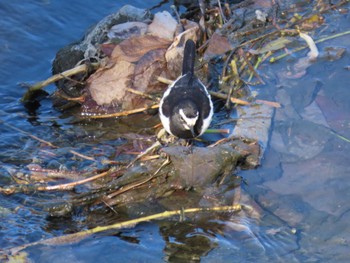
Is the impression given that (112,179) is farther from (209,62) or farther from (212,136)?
(209,62)

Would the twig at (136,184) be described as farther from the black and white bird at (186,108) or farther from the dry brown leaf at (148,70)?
the dry brown leaf at (148,70)

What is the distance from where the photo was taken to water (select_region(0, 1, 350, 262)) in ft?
16.8

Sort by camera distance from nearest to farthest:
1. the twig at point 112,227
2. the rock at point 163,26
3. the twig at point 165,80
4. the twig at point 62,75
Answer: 1. the twig at point 112,227
2. the twig at point 165,80
3. the twig at point 62,75
4. the rock at point 163,26

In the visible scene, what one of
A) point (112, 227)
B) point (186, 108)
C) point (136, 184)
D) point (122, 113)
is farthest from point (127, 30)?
point (112, 227)

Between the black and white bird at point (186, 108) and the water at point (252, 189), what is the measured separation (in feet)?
2.13

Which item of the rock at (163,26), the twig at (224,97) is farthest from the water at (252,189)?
the rock at (163,26)

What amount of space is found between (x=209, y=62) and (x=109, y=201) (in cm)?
241

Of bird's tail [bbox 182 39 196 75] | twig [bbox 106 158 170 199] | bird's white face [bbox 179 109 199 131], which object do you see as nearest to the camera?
twig [bbox 106 158 170 199]

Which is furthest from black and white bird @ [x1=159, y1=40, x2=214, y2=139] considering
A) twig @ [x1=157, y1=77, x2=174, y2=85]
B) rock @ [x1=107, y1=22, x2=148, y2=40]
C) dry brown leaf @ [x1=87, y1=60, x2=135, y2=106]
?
→ rock @ [x1=107, y1=22, x2=148, y2=40]

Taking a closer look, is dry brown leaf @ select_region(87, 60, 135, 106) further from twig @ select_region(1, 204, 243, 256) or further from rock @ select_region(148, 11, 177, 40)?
twig @ select_region(1, 204, 243, 256)

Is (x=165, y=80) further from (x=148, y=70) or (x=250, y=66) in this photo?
(x=250, y=66)

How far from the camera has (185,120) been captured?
240 inches

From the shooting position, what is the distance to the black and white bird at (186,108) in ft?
20.1

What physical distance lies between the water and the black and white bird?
0.65 m
